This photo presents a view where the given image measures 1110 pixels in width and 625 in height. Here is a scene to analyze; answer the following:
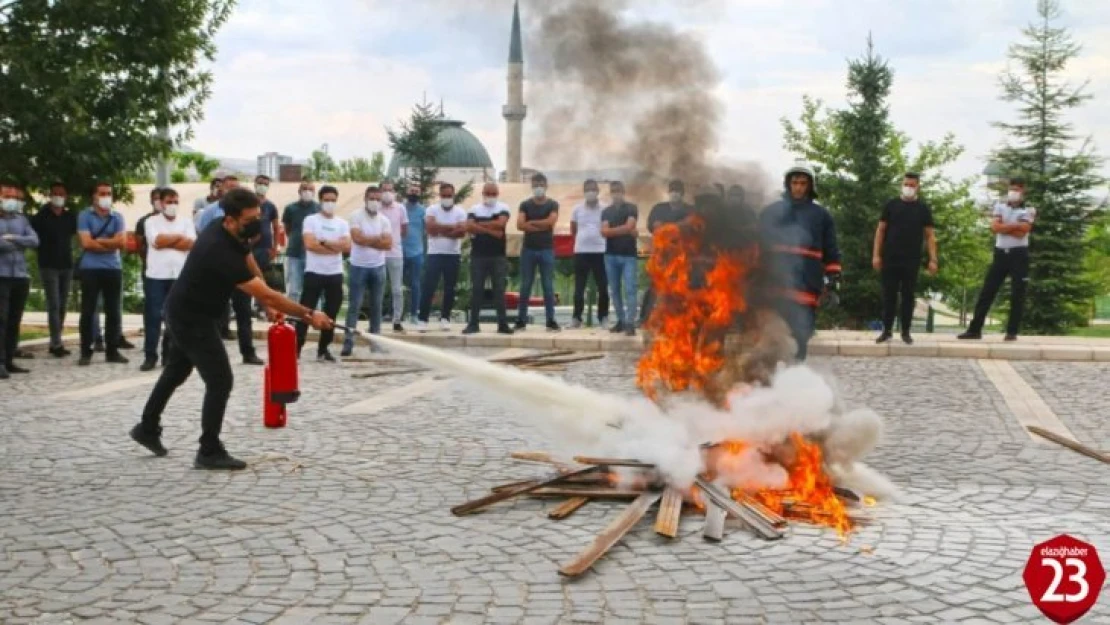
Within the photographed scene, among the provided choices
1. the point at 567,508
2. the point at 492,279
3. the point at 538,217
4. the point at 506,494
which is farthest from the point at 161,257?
the point at 567,508

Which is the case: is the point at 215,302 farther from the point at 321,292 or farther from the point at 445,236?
the point at 445,236

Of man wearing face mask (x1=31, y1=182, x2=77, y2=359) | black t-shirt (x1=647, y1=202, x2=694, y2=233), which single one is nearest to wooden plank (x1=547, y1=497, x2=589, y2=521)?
black t-shirt (x1=647, y1=202, x2=694, y2=233)

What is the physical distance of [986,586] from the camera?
4.93m

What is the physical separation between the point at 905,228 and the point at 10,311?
35.6ft

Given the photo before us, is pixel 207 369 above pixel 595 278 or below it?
below

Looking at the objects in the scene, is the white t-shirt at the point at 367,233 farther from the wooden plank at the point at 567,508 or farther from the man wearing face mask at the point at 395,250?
the wooden plank at the point at 567,508

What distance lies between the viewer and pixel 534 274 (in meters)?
16.2

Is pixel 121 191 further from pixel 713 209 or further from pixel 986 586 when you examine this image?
pixel 986 586

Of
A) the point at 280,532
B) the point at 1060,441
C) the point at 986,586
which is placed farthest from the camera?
the point at 1060,441

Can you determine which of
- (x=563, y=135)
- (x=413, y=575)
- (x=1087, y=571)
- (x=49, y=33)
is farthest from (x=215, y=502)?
(x=49, y=33)

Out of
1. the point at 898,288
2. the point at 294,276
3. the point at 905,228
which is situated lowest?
the point at 294,276

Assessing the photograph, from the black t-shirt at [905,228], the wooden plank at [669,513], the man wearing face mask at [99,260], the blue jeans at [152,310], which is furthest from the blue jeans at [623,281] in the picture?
the wooden plank at [669,513]

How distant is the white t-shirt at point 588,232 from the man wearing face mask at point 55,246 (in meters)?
6.58

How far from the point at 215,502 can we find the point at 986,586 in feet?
13.7
